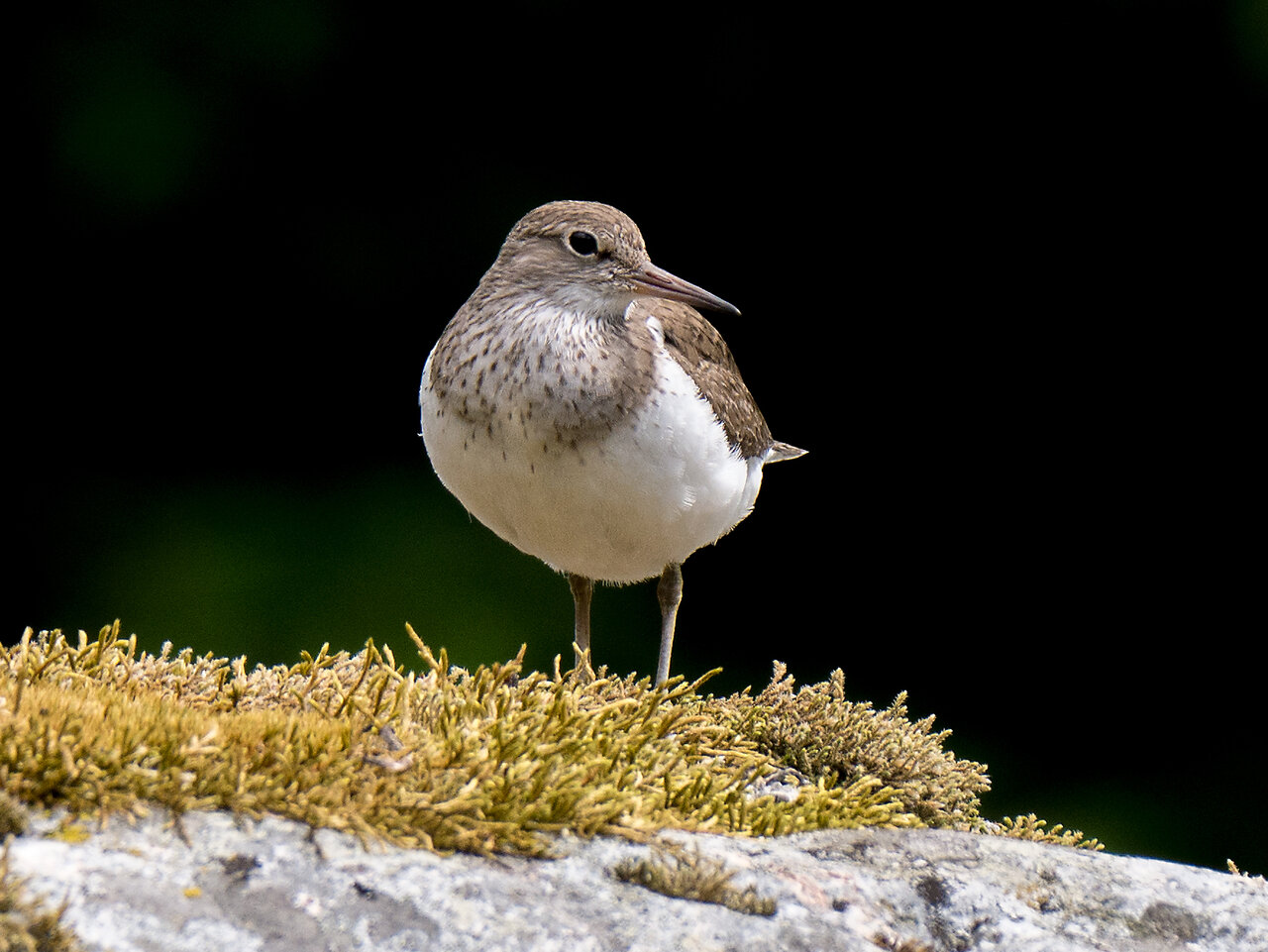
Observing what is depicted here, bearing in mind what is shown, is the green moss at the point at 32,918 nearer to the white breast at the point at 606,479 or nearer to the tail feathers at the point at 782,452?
the white breast at the point at 606,479

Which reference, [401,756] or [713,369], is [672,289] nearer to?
[713,369]

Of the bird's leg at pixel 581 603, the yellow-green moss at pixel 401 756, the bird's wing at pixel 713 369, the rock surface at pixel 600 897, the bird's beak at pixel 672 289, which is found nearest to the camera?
the rock surface at pixel 600 897

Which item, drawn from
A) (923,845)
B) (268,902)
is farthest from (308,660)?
(923,845)

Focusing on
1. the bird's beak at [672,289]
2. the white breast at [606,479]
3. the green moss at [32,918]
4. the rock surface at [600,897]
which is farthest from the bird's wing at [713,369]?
the green moss at [32,918]

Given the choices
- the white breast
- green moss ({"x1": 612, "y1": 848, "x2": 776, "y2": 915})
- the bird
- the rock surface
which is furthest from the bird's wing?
green moss ({"x1": 612, "y1": 848, "x2": 776, "y2": 915})

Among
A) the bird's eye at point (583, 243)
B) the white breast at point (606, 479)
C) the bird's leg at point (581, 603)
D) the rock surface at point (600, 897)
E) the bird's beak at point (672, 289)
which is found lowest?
the bird's leg at point (581, 603)

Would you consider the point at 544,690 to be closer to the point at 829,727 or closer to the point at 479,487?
the point at 829,727
